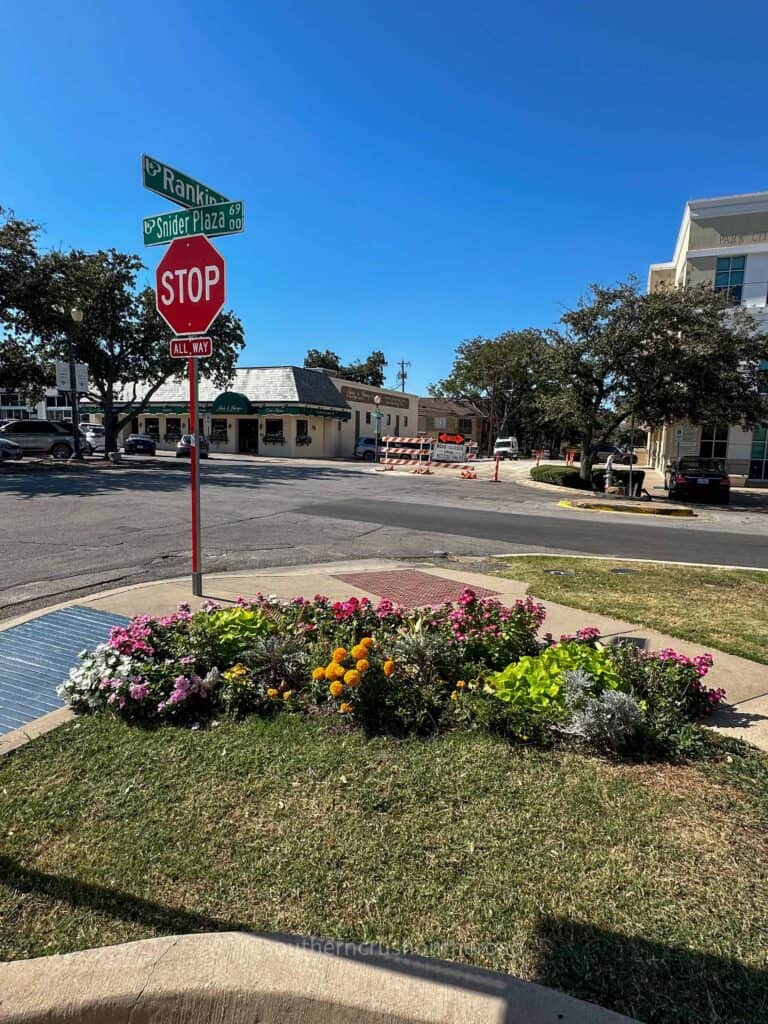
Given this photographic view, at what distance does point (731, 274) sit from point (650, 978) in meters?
33.6

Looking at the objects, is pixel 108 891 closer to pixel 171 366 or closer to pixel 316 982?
pixel 316 982

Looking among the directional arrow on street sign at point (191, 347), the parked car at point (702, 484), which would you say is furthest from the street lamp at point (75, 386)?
the parked car at point (702, 484)

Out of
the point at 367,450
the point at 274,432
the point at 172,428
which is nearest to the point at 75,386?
the point at 274,432

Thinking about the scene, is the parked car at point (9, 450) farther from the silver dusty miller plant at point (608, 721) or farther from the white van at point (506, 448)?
the white van at point (506, 448)

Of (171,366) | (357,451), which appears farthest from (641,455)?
(171,366)

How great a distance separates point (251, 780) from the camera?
2984 millimetres

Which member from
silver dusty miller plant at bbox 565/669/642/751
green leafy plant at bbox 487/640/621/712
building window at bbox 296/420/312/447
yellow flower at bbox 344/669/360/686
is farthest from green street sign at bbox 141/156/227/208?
building window at bbox 296/420/312/447

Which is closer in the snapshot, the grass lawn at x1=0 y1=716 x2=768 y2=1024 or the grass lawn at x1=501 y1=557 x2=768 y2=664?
the grass lawn at x1=0 y1=716 x2=768 y2=1024

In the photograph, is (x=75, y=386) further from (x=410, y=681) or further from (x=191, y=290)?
(x=410, y=681)

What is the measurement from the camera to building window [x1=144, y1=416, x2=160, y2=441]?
5148 cm

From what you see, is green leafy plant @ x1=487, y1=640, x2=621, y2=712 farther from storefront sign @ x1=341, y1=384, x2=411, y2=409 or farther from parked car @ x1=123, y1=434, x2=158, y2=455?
storefront sign @ x1=341, y1=384, x2=411, y2=409

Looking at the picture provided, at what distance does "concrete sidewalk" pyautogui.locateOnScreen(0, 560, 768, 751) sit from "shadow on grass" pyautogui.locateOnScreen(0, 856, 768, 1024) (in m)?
1.81

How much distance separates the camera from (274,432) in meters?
46.7

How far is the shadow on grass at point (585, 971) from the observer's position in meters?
1.78
